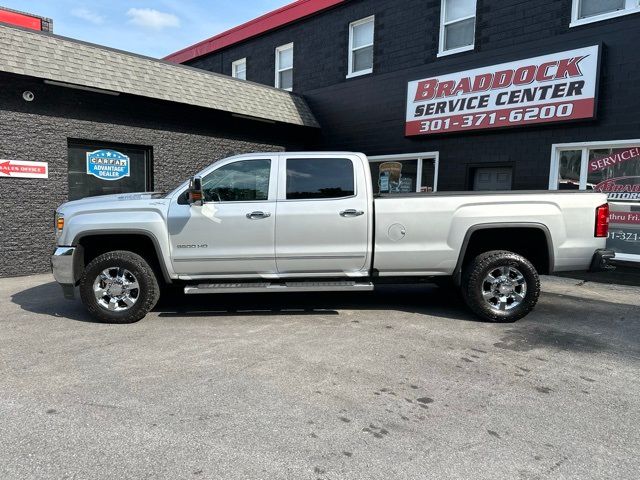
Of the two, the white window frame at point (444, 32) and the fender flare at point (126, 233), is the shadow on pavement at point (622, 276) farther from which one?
the fender flare at point (126, 233)

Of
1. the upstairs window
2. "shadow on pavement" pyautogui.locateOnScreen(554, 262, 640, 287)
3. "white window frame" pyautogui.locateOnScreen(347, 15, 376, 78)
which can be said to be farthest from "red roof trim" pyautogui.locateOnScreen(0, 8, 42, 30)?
"shadow on pavement" pyautogui.locateOnScreen(554, 262, 640, 287)

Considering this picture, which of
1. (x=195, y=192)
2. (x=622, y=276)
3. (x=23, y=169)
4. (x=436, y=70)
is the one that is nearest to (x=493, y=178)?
(x=436, y=70)

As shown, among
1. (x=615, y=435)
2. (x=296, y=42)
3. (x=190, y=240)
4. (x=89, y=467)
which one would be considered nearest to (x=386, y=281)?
(x=190, y=240)

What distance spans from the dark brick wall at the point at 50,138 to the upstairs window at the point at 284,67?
4681 millimetres

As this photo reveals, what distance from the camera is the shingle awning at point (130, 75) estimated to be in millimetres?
8125

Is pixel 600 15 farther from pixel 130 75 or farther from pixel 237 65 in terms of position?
pixel 237 65

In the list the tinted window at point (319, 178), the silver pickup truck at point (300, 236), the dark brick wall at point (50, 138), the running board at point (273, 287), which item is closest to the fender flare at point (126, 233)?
the silver pickup truck at point (300, 236)

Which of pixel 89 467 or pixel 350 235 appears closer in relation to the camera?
pixel 89 467

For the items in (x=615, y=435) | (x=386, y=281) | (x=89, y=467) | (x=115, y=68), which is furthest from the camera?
(x=115, y=68)

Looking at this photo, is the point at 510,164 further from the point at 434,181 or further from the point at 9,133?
the point at 9,133

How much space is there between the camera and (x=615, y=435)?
3.11 m

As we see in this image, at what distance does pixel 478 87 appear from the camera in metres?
10.0

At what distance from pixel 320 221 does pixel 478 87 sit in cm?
636

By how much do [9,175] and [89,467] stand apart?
Answer: 25.5ft
